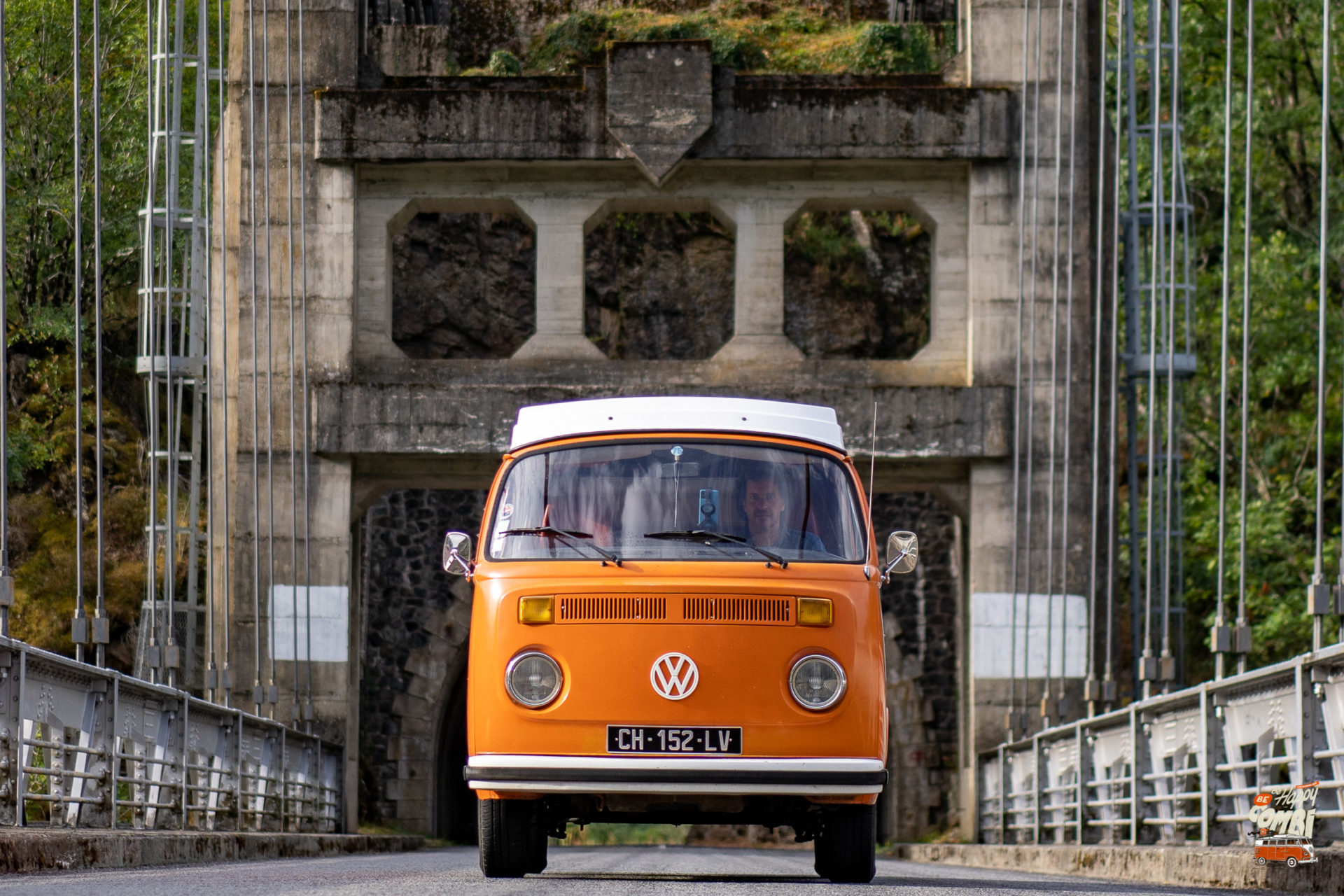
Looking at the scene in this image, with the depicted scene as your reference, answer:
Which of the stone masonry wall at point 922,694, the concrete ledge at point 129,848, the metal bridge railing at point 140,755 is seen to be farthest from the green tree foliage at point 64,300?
the concrete ledge at point 129,848

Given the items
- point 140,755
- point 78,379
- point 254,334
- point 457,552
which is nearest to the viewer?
point 457,552

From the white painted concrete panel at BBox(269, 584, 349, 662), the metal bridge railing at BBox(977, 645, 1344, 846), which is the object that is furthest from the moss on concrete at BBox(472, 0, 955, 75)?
the metal bridge railing at BBox(977, 645, 1344, 846)

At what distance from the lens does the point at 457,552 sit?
33.9ft

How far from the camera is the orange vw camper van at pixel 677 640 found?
30.9 ft

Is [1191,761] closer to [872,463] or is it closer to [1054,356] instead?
[872,463]

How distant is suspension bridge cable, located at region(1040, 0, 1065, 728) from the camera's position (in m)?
21.8

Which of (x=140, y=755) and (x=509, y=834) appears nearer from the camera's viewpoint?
(x=509, y=834)

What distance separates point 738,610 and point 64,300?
94.8 ft

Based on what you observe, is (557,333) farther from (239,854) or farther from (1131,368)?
(239,854)

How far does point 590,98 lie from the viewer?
2231 centimetres

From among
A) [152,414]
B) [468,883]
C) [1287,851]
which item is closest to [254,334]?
[152,414]

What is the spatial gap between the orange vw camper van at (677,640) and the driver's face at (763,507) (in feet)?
0.04

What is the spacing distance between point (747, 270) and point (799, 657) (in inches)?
526

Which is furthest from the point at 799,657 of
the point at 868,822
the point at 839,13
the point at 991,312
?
the point at 839,13
